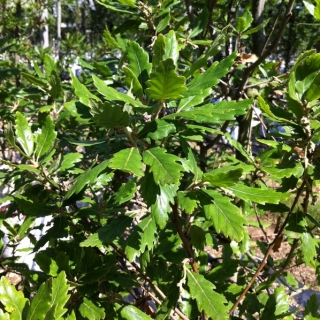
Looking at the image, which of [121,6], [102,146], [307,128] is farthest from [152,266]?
[121,6]

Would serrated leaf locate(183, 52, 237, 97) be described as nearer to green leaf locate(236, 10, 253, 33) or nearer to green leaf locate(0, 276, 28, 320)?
green leaf locate(0, 276, 28, 320)

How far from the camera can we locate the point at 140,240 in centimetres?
105

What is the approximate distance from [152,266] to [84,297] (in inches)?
14.5

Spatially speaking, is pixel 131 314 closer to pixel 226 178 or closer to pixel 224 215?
pixel 224 215

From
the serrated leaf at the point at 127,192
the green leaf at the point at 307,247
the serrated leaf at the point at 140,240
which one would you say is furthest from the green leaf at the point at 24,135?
the green leaf at the point at 307,247

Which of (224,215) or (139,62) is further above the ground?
(139,62)

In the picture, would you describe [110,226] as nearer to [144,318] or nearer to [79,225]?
[79,225]

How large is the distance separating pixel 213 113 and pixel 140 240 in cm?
44

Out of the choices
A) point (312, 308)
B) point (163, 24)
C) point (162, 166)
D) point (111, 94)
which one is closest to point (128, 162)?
point (162, 166)

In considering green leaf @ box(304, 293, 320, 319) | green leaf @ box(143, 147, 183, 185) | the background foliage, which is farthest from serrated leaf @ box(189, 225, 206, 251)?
green leaf @ box(304, 293, 320, 319)

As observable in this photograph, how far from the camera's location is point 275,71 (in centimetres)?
232

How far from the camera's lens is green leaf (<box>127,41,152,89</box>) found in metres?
1.05

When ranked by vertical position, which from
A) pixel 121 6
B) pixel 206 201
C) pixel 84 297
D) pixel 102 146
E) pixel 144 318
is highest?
pixel 121 6

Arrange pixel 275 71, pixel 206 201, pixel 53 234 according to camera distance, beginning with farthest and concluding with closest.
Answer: pixel 275 71 → pixel 53 234 → pixel 206 201
